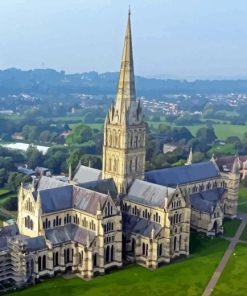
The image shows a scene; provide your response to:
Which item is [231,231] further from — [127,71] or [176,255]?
[127,71]

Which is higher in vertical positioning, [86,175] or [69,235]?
[86,175]

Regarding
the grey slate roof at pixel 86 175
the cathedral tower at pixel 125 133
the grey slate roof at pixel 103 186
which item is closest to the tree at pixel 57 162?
the grey slate roof at pixel 86 175

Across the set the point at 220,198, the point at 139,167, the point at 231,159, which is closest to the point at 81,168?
the point at 139,167

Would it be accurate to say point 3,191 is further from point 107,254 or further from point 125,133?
point 107,254

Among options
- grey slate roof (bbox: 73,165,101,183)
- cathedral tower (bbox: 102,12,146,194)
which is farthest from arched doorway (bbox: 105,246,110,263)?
grey slate roof (bbox: 73,165,101,183)

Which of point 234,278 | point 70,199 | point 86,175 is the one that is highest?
point 86,175

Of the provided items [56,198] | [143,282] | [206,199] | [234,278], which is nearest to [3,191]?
[56,198]

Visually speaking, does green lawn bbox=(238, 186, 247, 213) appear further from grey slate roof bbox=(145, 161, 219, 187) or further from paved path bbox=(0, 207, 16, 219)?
paved path bbox=(0, 207, 16, 219)
